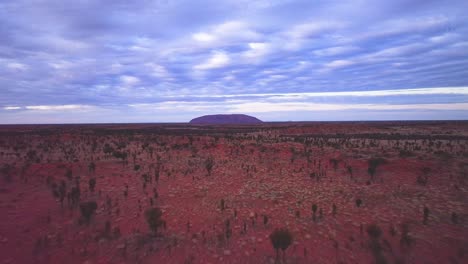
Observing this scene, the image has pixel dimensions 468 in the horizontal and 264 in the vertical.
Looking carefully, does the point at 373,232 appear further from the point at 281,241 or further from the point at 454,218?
the point at 454,218

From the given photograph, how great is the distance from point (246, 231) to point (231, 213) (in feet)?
4.42

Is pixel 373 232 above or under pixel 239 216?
above

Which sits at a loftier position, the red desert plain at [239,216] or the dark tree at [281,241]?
the dark tree at [281,241]

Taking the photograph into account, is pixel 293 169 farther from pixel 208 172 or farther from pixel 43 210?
pixel 43 210

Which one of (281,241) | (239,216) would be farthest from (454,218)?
(239,216)

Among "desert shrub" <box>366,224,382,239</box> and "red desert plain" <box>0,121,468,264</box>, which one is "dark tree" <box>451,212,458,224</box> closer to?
"red desert plain" <box>0,121,468,264</box>

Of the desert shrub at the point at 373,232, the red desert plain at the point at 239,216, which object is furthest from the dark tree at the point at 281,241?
the desert shrub at the point at 373,232

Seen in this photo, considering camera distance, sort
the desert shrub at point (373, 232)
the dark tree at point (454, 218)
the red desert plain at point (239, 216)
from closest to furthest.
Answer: the red desert plain at point (239, 216) < the desert shrub at point (373, 232) < the dark tree at point (454, 218)

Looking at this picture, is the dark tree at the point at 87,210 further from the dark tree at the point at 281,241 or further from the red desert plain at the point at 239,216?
the dark tree at the point at 281,241

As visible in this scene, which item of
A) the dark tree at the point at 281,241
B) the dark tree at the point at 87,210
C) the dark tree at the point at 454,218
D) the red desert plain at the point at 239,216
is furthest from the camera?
the dark tree at the point at 87,210

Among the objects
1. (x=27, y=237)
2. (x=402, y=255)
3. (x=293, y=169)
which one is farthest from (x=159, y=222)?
(x=293, y=169)

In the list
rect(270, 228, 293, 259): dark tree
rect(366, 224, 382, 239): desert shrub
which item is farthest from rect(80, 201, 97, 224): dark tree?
rect(366, 224, 382, 239): desert shrub

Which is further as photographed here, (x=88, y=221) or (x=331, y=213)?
(x=331, y=213)

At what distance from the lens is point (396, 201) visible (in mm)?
8836
